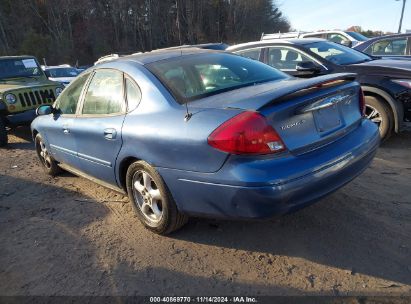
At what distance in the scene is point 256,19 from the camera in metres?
56.9

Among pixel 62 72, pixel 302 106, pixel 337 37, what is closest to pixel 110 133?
pixel 302 106

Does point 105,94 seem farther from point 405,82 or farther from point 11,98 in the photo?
point 11,98

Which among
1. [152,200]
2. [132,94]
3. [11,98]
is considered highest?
[132,94]

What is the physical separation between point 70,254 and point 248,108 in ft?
6.62

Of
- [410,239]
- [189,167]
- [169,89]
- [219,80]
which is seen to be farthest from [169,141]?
[410,239]

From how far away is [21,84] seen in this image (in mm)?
8344

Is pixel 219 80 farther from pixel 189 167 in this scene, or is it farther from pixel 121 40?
pixel 121 40

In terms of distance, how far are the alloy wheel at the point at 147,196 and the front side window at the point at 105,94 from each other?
656mm

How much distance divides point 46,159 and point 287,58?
4.22 metres

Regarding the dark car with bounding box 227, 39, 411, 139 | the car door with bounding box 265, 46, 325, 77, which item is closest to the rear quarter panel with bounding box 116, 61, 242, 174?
the dark car with bounding box 227, 39, 411, 139

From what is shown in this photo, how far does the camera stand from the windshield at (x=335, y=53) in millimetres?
6090

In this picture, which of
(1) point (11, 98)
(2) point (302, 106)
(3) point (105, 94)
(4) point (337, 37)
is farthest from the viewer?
(4) point (337, 37)

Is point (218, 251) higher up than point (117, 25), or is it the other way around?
point (117, 25)

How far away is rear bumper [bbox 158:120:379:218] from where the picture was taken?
8.19ft
